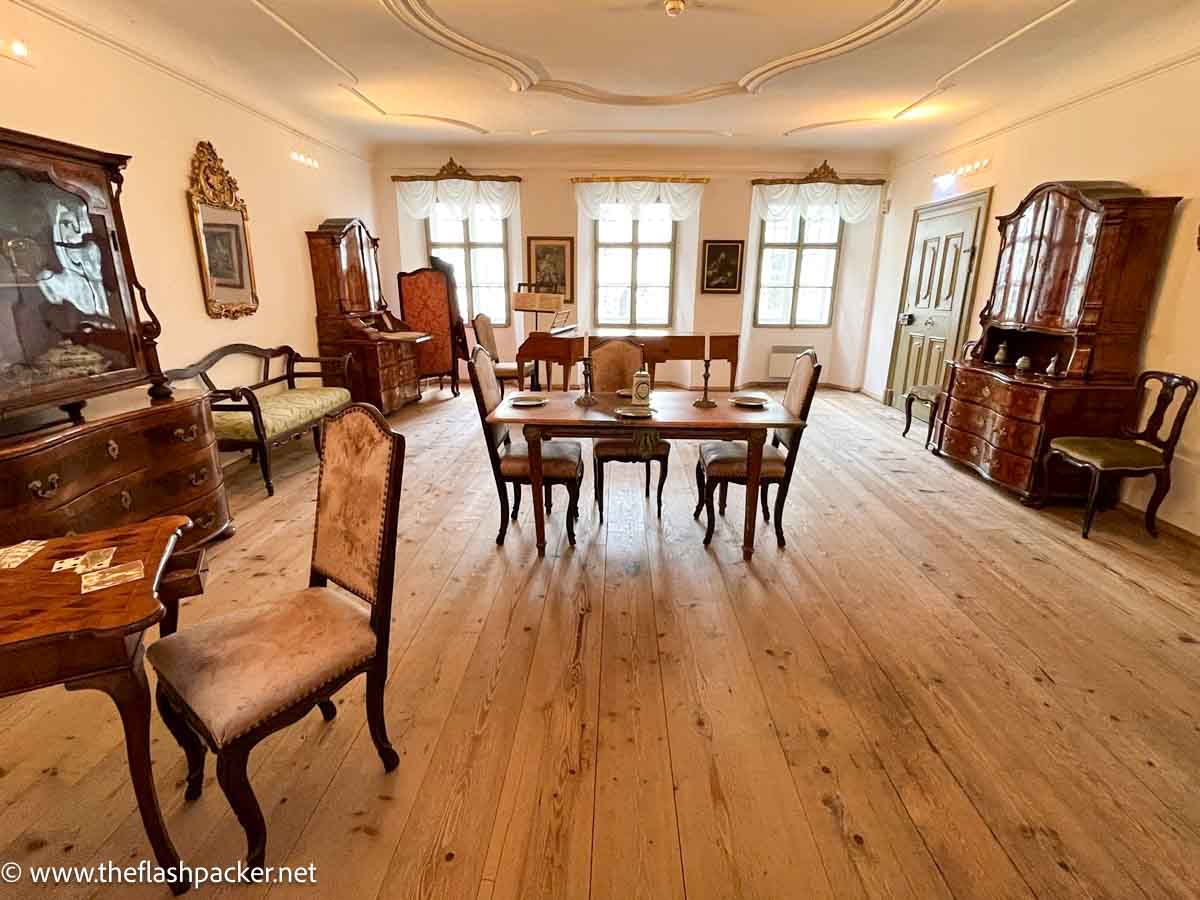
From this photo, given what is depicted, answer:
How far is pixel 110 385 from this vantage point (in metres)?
2.52

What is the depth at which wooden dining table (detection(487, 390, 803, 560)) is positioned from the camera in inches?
107

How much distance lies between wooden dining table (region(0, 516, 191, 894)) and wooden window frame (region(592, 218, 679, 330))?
6.52 m

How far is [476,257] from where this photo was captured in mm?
7297

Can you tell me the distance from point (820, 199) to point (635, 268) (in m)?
2.32

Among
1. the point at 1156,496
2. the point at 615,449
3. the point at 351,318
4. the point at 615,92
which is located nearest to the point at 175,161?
the point at 351,318

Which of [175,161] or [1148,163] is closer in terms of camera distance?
[1148,163]

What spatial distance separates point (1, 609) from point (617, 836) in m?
1.44

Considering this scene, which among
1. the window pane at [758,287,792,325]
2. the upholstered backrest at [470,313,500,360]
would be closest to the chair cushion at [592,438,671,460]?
the upholstered backrest at [470,313,500,360]

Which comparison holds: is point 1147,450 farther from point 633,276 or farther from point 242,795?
point 633,276

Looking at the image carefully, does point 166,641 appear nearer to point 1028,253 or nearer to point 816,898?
point 816,898

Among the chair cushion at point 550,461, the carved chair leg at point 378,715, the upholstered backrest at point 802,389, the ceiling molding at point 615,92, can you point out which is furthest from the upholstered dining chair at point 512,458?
the ceiling molding at point 615,92

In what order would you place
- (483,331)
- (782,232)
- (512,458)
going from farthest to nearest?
(782,232) → (483,331) → (512,458)

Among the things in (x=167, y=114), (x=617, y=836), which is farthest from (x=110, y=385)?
(x=617, y=836)

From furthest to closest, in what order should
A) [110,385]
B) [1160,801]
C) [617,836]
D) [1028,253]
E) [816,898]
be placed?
[1028,253] → [110,385] → [1160,801] → [617,836] → [816,898]
